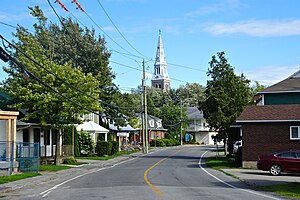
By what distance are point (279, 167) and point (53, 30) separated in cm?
4119

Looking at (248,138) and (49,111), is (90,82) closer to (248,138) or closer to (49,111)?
(49,111)

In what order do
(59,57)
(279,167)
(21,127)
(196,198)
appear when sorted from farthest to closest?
(59,57)
(21,127)
(279,167)
(196,198)

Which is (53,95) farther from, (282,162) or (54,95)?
(282,162)

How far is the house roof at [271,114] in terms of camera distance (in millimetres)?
33969

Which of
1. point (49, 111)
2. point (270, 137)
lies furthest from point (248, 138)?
point (49, 111)

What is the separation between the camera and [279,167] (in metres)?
28.8

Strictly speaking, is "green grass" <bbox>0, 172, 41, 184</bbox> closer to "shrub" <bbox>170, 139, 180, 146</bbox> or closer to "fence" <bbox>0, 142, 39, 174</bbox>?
"fence" <bbox>0, 142, 39, 174</bbox>

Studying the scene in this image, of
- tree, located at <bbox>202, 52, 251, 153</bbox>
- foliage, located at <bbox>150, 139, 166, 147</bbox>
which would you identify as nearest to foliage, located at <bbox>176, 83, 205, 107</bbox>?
foliage, located at <bbox>150, 139, 166, 147</bbox>

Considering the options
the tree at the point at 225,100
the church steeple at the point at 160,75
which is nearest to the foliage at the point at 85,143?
the tree at the point at 225,100

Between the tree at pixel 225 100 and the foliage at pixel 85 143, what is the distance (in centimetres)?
1262

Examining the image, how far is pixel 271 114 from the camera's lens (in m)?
34.7

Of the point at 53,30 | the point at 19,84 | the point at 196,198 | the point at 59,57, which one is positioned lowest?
the point at 196,198

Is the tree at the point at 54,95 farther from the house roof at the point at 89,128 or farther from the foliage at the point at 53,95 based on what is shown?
Answer: the house roof at the point at 89,128

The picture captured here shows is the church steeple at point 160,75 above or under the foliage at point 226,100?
above
